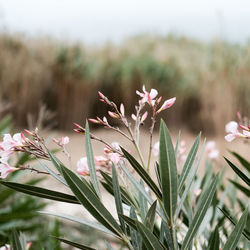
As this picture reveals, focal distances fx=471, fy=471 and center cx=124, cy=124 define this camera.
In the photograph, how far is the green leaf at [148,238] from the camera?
62 centimetres

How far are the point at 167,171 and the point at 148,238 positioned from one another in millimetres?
95

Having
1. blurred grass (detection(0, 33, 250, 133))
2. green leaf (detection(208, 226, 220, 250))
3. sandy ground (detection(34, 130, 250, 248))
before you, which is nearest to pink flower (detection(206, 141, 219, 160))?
green leaf (detection(208, 226, 220, 250))

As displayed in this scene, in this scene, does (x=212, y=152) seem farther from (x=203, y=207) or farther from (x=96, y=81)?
(x=96, y=81)

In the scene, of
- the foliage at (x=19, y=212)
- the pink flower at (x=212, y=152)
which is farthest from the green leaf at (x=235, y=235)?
the foliage at (x=19, y=212)

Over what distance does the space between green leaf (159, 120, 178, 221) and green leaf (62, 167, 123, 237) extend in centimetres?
9

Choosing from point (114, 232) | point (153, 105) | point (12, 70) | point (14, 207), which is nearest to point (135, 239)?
point (114, 232)

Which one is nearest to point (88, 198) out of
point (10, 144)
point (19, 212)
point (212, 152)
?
point (10, 144)

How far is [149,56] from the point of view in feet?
28.9

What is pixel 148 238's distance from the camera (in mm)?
639

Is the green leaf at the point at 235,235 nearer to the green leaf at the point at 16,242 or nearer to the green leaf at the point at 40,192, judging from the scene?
the green leaf at the point at 40,192

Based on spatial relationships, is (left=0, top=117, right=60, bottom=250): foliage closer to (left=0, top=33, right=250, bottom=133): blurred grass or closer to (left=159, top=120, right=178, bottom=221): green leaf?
(left=159, top=120, right=178, bottom=221): green leaf

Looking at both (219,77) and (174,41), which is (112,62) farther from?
(174,41)

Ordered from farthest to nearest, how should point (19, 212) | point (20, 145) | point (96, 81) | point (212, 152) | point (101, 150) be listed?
point (96, 81) → point (101, 150) → point (19, 212) → point (212, 152) → point (20, 145)

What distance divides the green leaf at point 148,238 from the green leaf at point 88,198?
64 millimetres
